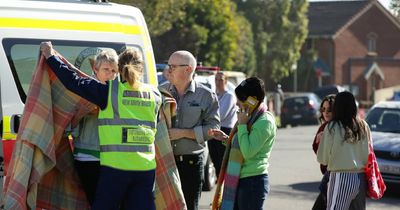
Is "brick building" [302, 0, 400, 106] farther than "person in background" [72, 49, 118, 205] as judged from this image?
Yes

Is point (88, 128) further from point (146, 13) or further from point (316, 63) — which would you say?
point (316, 63)

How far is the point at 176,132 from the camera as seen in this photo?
8.34 m

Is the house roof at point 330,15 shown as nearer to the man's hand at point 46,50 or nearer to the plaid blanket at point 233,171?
the plaid blanket at point 233,171

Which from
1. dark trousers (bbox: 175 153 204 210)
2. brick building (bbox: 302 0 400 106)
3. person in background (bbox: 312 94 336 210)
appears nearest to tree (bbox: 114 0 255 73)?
person in background (bbox: 312 94 336 210)

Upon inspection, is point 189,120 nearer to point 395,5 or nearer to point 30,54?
point 30,54

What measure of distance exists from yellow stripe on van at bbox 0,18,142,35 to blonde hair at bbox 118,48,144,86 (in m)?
1.61

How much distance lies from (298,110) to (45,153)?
33.6 m

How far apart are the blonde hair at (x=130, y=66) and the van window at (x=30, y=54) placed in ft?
4.11

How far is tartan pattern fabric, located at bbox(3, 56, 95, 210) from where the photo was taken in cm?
707

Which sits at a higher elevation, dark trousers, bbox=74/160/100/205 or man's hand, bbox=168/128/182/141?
man's hand, bbox=168/128/182/141

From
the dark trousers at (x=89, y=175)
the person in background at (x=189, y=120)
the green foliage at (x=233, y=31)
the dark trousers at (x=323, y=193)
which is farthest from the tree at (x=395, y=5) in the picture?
the dark trousers at (x=89, y=175)

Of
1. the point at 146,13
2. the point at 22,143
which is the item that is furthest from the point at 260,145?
the point at 146,13

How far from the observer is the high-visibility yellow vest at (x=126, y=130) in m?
6.80

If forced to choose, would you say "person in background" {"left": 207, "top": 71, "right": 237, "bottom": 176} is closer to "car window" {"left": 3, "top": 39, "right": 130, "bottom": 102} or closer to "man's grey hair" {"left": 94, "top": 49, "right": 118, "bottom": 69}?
"car window" {"left": 3, "top": 39, "right": 130, "bottom": 102}
